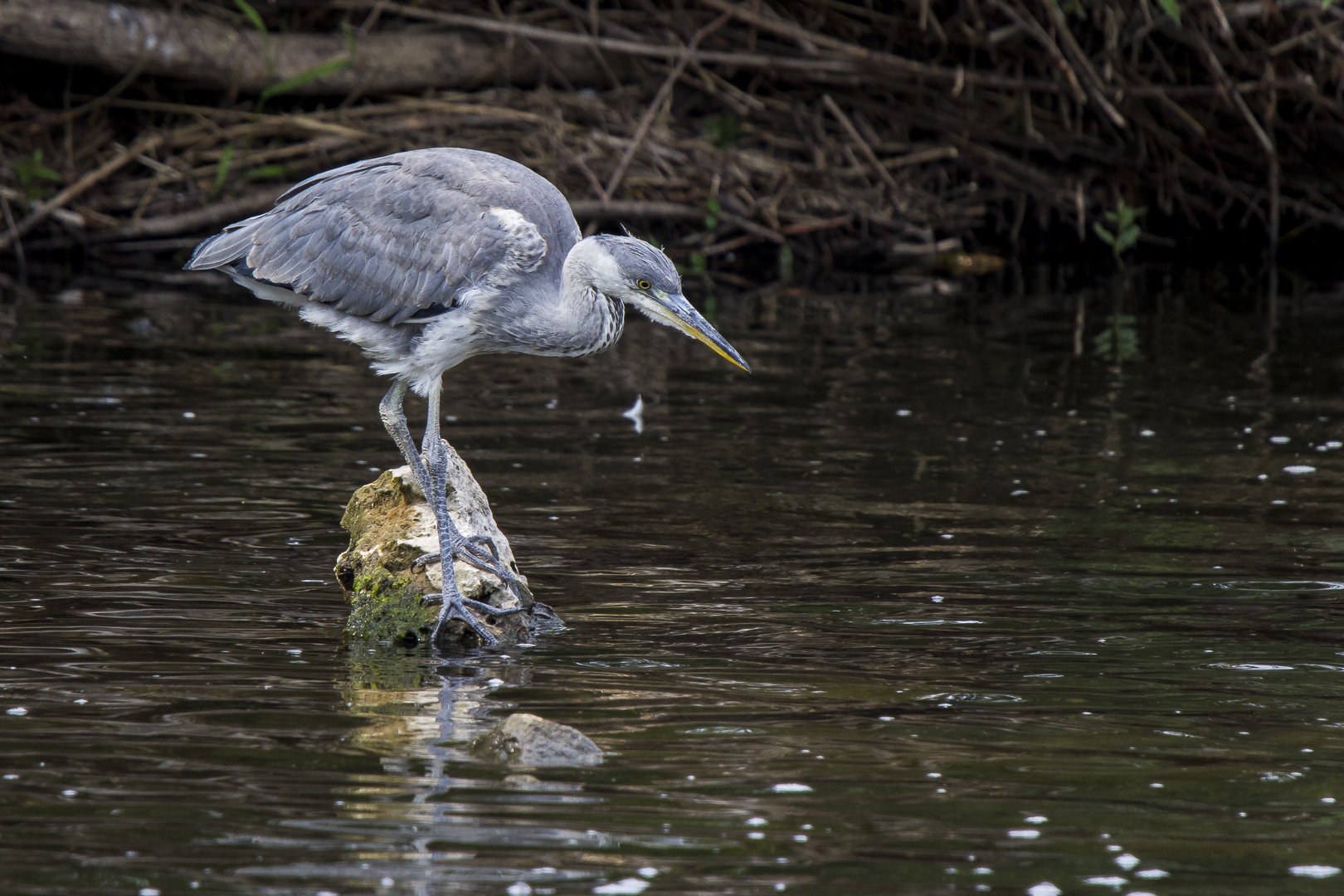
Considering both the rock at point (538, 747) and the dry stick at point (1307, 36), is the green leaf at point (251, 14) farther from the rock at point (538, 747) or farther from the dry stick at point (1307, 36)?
the rock at point (538, 747)

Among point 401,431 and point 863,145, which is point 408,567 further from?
point 863,145

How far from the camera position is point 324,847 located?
11.9 ft

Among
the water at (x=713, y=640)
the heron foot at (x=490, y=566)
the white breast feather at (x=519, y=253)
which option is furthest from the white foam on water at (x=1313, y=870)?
the white breast feather at (x=519, y=253)

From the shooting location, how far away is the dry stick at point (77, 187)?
560 inches

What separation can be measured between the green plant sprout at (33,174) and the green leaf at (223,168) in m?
1.40

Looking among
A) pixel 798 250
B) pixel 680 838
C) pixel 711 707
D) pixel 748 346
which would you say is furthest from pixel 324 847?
pixel 798 250

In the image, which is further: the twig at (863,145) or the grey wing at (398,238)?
the twig at (863,145)

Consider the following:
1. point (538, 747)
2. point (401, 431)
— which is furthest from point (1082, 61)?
point (538, 747)

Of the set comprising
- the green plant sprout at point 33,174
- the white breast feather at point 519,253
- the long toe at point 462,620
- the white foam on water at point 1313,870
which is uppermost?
the green plant sprout at point 33,174

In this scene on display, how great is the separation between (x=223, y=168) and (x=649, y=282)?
376 inches

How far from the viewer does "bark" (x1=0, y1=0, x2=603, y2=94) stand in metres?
13.6

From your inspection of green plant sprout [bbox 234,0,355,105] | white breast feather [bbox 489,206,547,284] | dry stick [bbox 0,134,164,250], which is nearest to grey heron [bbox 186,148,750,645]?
white breast feather [bbox 489,206,547,284]

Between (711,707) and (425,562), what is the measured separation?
150cm

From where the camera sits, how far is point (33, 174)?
1388cm
